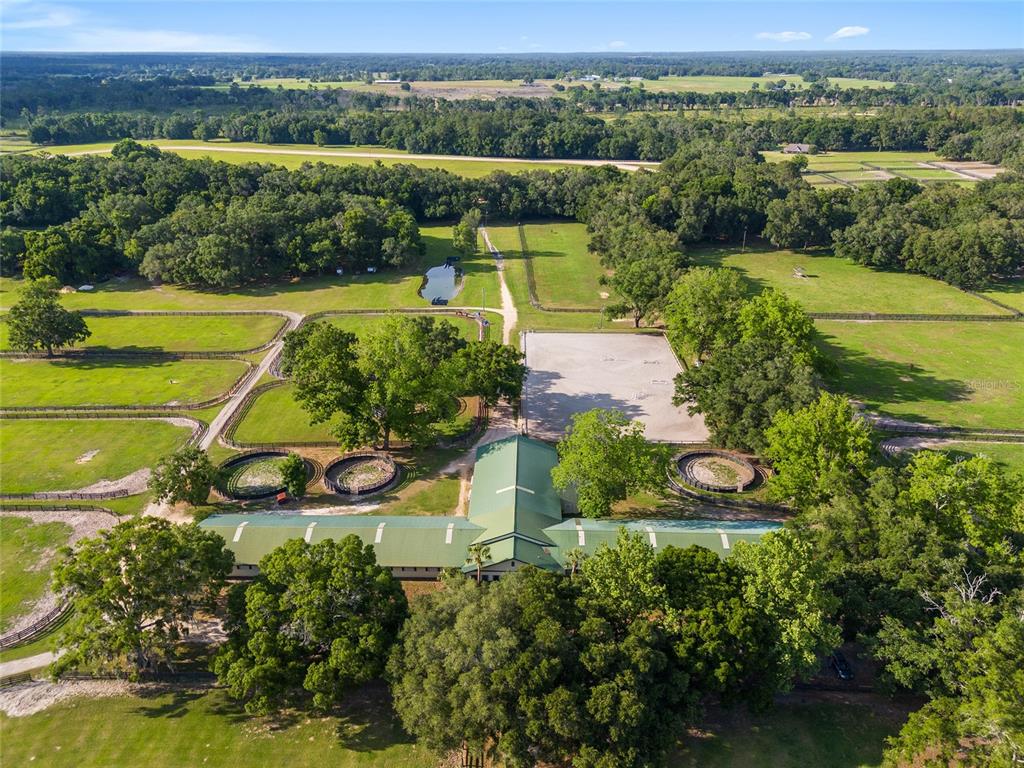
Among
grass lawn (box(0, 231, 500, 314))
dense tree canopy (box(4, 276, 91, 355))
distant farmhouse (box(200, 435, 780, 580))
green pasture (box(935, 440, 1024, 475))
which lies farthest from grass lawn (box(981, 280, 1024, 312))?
dense tree canopy (box(4, 276, 91, 355))

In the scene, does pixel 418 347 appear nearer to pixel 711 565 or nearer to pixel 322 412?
pixel 322 412

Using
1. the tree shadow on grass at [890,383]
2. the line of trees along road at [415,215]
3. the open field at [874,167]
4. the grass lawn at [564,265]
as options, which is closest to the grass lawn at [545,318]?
the grass lawn at [564,265]

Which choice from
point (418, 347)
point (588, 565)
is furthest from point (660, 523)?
point (418, 347)

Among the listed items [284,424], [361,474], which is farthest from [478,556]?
[284,424]

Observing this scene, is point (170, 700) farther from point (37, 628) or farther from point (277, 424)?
point (277, 424)

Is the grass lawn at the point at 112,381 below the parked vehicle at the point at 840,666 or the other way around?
the other way around

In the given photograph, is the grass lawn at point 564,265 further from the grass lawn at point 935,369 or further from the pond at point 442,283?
the grass lawn at point 935,369

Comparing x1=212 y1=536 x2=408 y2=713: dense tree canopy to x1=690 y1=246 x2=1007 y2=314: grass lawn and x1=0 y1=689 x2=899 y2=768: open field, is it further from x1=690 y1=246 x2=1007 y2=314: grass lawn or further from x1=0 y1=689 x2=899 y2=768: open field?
x1=690 y1=246 x2=1007 y2=314: grass lawn

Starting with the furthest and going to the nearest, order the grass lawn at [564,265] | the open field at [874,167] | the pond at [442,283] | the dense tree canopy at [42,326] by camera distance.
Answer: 1. the open field at [874,167]
2. the pond at [442,283]
3. the grass lawn at [564,265]
4. the dense tree canopy at [42,326]
